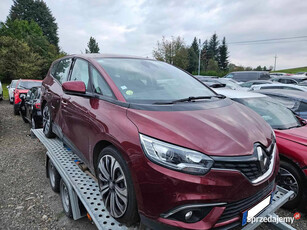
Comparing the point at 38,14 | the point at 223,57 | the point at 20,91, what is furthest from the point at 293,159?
the point at 38,14

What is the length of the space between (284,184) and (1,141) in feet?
21.3

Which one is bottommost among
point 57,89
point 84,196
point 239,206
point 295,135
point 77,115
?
point 84,196

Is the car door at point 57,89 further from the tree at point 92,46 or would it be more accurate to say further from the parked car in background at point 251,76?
the tree at point 92,46

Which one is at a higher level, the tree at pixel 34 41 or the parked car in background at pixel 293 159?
the tree at pixel 34 41

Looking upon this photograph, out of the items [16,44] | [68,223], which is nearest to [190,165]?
→ [68,223]

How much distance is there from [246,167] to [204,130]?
0.40m

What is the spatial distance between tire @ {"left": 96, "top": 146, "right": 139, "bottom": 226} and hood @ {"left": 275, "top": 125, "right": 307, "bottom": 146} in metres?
2.29

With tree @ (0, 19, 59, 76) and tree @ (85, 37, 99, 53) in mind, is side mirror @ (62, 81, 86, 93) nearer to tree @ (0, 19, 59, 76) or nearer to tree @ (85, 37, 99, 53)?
tree @ (0, 19, 59, 76)

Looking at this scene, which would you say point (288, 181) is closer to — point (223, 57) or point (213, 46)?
point (223, 57)

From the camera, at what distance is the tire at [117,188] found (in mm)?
1684

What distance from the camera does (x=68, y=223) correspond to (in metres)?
2.55

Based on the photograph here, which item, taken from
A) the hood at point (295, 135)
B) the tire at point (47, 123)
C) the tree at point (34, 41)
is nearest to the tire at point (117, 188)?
the tire at point (47, 123)

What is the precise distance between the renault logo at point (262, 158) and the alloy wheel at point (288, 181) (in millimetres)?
1276

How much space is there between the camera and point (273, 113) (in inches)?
139
